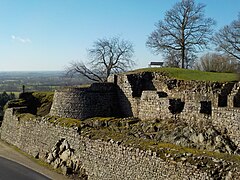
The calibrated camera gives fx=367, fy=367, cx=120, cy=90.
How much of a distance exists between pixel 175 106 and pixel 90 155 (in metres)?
7.44

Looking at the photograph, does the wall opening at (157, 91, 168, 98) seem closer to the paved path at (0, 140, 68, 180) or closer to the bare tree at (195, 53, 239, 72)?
the paved path at (0, 140, 68, 180)

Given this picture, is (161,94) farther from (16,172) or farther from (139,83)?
(16,172)

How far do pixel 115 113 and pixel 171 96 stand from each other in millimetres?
5394

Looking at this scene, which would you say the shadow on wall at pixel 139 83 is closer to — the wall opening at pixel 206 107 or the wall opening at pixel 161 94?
the wall opening at pixel 161 94

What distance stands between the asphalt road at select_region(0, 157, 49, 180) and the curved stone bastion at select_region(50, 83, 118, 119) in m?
6.64

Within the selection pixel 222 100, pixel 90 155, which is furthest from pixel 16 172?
pixel 222 100

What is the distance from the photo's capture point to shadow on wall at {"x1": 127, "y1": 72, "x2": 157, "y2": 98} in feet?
91.1

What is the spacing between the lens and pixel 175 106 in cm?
2314

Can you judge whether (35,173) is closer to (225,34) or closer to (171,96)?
(171,96)

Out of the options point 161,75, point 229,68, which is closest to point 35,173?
point 161,75

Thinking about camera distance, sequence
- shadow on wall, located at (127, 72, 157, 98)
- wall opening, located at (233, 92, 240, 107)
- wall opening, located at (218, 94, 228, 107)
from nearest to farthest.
→ wall opening, located at (233, 92, 240, 107) < wall opening, located at (218, 94, 228, 107) < shadow on wall, located at (127, 72, 157, 98)

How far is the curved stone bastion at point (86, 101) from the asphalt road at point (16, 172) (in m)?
6.64

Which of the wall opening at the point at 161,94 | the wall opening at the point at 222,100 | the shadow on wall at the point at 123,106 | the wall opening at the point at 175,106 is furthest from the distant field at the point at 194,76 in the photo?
the wall opening at the point at 222,100

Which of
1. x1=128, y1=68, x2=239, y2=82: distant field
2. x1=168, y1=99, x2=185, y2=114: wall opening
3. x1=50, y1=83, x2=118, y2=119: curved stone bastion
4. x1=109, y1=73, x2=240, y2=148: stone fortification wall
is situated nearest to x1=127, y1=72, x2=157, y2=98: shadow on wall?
x1=109, y1=73, x2=240, y2=148: stone fortification wall
